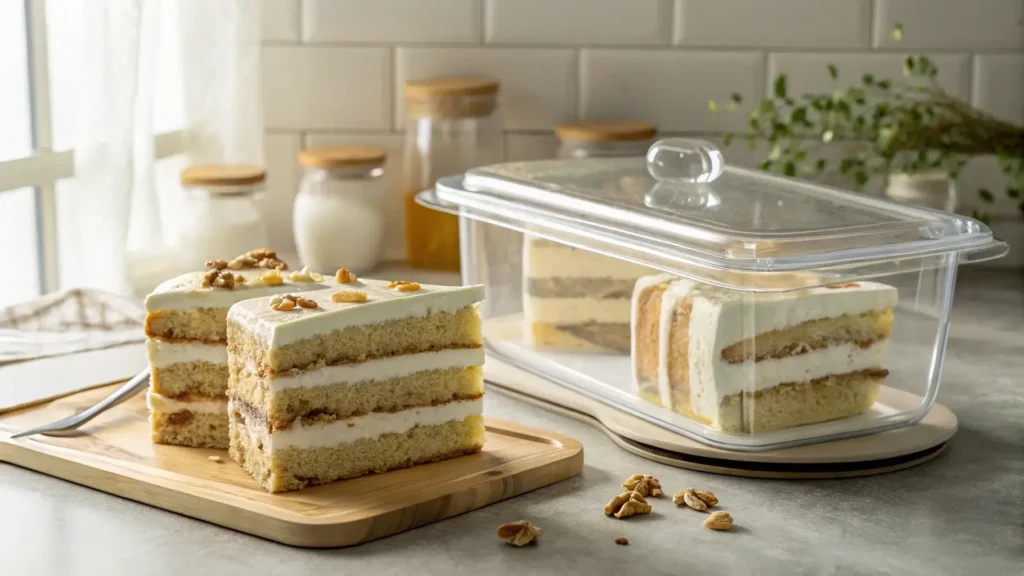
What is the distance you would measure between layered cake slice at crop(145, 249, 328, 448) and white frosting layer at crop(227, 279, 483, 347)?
0.21 feet

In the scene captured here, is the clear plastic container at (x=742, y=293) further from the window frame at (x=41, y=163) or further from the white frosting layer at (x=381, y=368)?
the window frame at (x=41, y=163)

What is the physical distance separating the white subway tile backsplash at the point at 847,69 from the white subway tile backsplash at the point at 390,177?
0.71 m

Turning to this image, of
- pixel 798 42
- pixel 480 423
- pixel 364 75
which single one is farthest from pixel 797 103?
pixel 480 423

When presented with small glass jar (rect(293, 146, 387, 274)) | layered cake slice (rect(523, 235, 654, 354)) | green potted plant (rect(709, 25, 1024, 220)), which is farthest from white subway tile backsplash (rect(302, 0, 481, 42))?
Result: layered cake slice (rect(523, 235, 654, 354))

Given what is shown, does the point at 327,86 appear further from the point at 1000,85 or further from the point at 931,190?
the point at 1000,85

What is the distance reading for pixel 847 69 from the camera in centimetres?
223

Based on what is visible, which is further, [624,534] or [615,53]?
[615,53]

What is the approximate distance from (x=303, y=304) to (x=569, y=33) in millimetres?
1145

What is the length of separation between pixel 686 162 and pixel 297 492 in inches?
24.8

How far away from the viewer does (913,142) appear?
2.09 meters

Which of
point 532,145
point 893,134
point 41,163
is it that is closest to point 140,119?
point 41,163

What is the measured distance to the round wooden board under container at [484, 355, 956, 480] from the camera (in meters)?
1.28

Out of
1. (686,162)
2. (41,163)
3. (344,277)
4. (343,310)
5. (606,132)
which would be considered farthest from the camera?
(606,132)

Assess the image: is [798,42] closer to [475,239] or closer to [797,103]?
[797,103]
